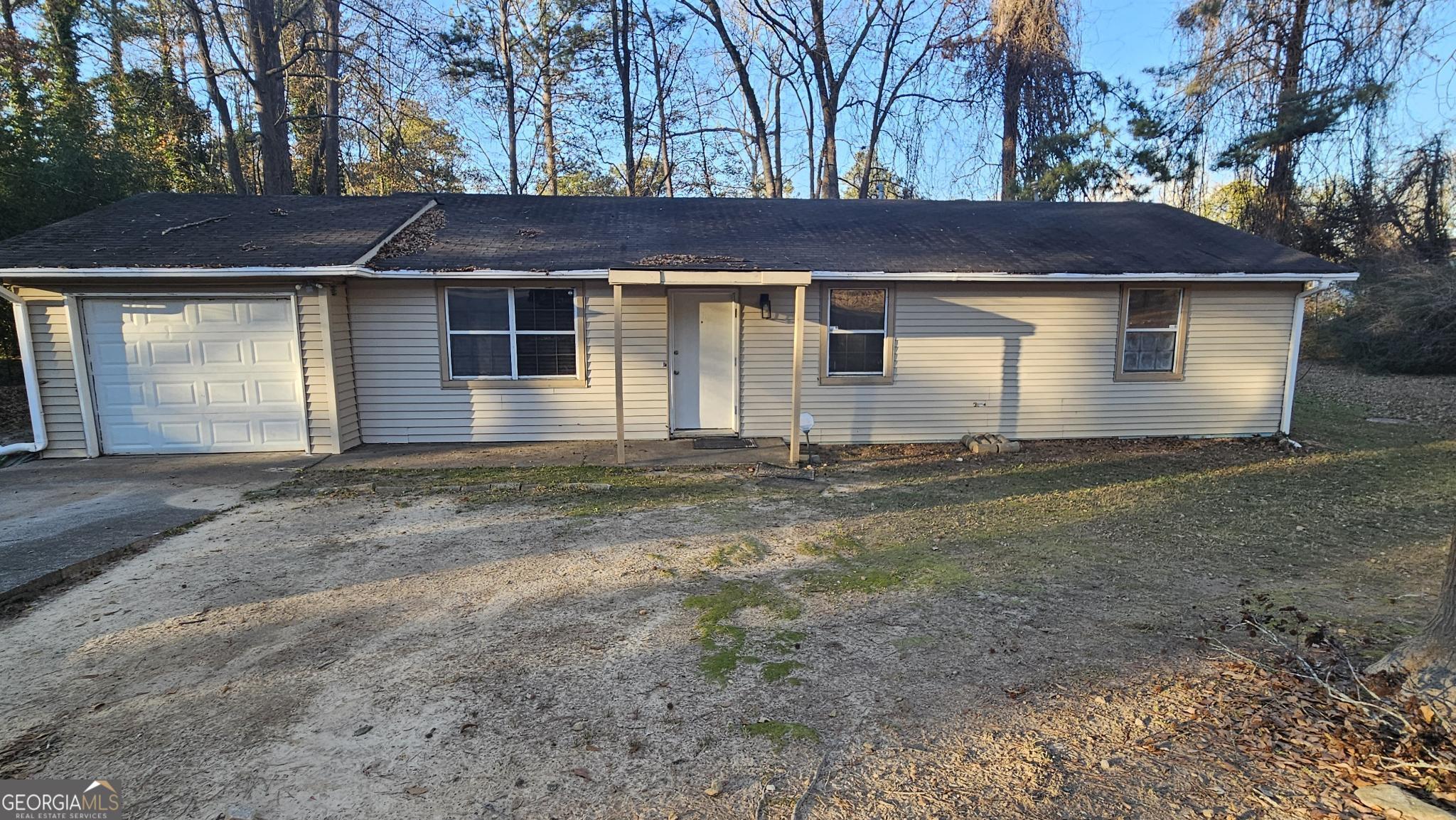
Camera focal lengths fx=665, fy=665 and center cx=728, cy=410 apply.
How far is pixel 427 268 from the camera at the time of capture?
7.95 m

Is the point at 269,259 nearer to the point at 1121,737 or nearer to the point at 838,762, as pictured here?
the point at 838,762

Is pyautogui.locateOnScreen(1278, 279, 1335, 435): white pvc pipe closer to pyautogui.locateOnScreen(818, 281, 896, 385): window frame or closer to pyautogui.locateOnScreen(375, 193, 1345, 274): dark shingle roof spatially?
pyautogui.locateOnScreen(375, 193, 1345, 274): dark shingle roof

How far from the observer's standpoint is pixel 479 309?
857cm

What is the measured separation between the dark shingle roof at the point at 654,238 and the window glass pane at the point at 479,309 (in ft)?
1.44

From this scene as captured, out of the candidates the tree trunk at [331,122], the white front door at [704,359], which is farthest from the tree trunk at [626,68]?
the white front door at [704,359]

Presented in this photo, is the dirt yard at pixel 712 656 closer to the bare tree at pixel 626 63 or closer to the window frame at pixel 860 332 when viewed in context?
the window frame at pixel 860 332

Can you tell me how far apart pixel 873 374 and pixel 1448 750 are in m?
6.86

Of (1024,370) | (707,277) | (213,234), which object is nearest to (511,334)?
(707,277)

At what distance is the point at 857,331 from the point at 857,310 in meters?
0.27

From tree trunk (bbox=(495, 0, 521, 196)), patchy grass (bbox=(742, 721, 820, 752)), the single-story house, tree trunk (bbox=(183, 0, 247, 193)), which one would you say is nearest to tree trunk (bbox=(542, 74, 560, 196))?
tree trunk (bbox=(495, 0, 521, 196))

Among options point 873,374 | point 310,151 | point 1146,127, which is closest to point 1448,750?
point 873,374

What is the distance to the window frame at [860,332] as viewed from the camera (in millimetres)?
8742

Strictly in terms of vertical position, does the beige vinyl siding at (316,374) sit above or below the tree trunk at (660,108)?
below

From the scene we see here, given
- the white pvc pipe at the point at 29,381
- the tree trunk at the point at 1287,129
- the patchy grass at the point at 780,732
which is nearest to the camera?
the patchy grass at the point at 780,732
